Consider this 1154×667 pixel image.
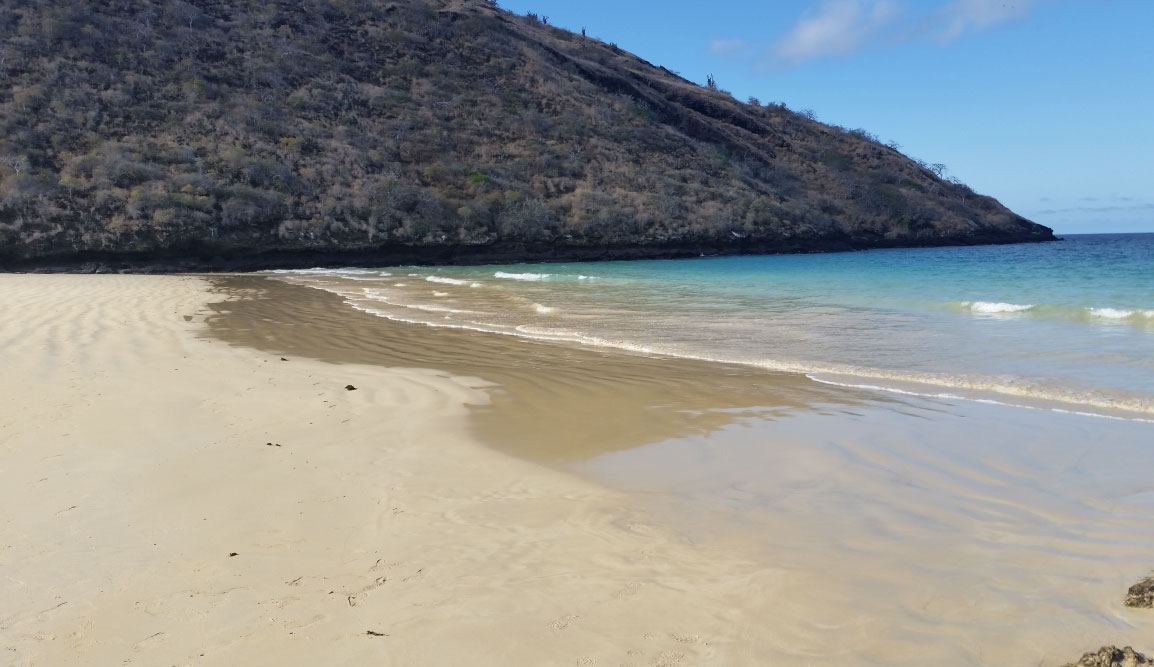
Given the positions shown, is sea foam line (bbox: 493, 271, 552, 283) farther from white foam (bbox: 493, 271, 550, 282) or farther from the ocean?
the ocean

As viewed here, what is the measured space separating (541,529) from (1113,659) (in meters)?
2.36

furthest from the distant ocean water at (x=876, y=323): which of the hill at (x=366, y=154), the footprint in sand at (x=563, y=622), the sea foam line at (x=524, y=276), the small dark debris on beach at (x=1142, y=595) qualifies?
the hill at (x=366, y=154)

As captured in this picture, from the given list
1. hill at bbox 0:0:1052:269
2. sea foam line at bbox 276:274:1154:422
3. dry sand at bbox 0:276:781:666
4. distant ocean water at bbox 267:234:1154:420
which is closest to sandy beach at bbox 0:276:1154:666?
dry sand at bbox 0:276:781:666

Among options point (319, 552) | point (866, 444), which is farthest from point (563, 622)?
point (866, 444)

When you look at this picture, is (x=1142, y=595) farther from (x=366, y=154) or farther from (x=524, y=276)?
(x=366, y=154)

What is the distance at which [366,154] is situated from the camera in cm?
4134

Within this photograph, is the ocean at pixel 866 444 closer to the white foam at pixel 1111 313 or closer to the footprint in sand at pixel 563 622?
the white foam at pixel 1111 313

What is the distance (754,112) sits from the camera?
76000mm

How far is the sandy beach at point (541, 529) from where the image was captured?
270 cm

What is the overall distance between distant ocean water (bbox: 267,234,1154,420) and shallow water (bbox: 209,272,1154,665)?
3.29 feet

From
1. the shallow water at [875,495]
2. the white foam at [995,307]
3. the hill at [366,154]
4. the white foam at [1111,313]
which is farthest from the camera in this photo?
the hill at [366,154]

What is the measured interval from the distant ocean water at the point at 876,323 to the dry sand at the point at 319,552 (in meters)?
4.61

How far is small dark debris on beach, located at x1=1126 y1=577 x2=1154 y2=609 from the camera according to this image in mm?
2812

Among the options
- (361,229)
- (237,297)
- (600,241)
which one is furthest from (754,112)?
(237,297)
